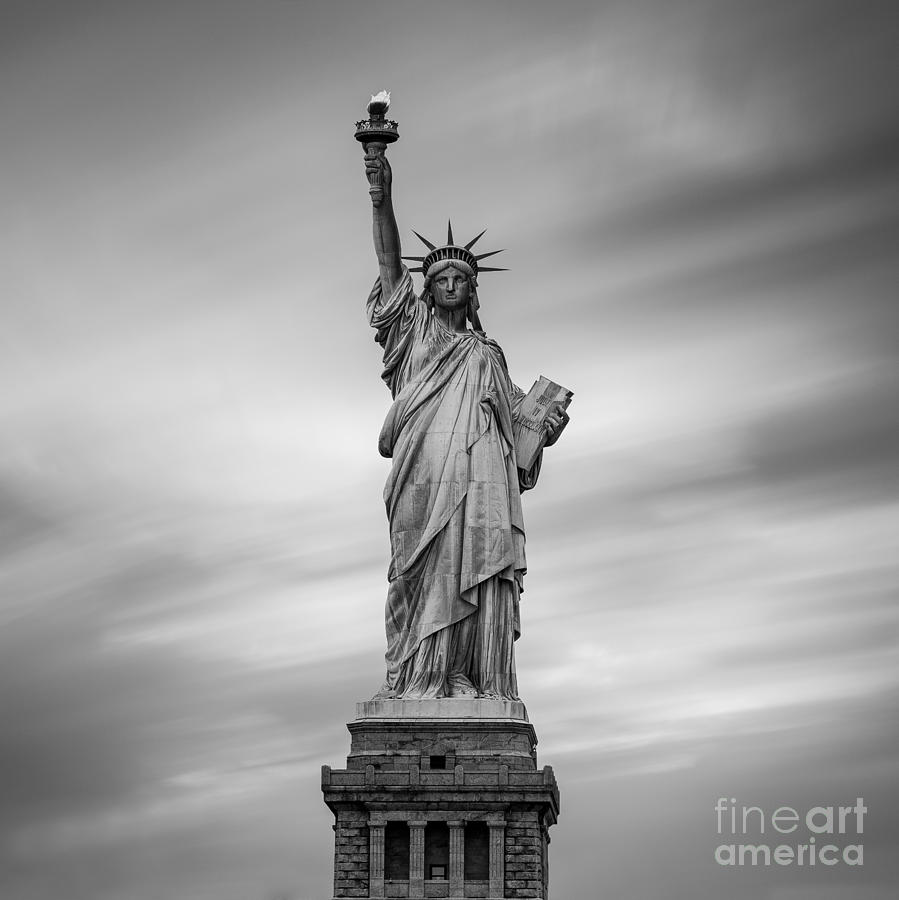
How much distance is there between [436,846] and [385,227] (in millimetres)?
11311

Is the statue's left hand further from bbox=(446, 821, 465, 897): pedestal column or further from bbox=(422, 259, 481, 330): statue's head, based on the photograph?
bbox=(446, 821, 465, 897): pedestal column

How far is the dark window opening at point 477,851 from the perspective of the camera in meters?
46.8

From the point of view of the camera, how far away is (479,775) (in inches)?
1852

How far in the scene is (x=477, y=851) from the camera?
46969mm

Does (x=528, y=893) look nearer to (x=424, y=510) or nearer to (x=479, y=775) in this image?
(x=479, y=775)

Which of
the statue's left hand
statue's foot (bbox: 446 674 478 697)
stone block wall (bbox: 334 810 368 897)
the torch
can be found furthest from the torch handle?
stone block wall (bbox: 334 810 368 897)

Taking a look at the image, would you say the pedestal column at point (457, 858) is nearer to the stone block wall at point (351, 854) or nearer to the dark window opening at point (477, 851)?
the dark window opening at point (477, 851)

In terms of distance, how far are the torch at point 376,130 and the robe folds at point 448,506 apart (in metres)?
2.35

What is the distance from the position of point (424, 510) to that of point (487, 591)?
1.90 metres

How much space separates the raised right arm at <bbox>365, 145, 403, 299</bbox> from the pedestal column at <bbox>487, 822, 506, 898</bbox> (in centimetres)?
1019

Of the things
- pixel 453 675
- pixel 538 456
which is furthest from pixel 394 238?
pixel 453 675

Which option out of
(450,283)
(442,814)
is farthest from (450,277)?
(442,814)

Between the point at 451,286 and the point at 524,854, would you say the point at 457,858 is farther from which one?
the point at 451,286

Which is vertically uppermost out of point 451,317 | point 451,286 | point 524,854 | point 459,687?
point 451,286
